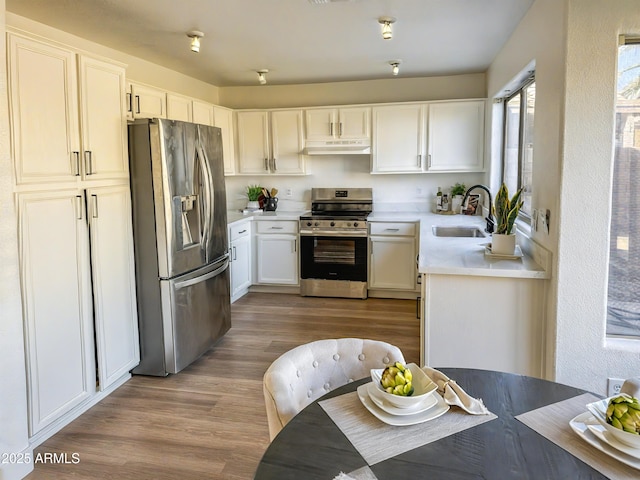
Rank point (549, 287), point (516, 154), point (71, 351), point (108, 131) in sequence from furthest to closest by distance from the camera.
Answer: point (516, 154) → point (108, 131) → point (71, 351) → point (549, 287)

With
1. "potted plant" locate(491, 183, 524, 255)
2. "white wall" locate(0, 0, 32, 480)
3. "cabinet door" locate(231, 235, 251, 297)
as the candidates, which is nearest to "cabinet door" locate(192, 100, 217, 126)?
"cabinet door" locate(231, 235, 251, 297)

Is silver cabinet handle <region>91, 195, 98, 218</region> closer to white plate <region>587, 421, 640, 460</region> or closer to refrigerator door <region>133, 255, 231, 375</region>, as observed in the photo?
refrigerator door <region>133, 255, 231, 375</region>

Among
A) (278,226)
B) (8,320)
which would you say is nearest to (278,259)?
(278,226)

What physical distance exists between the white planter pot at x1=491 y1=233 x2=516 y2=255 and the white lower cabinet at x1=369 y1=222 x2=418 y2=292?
2.14 m

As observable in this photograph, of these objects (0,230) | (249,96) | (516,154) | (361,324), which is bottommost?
(361,324)

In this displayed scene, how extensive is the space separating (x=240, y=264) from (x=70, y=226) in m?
2.60

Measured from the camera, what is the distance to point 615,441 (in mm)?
1146

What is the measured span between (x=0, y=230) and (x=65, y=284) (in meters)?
0.60

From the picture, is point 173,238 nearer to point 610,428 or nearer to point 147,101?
point 147,101

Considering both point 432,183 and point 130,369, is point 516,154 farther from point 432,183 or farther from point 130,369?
point 130,369

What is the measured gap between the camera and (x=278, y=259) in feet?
17.7

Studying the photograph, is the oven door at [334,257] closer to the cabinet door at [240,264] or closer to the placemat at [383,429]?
the cabinet door at [240,264]

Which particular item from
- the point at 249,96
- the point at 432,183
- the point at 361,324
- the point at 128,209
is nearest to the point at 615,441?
the point at 128,209

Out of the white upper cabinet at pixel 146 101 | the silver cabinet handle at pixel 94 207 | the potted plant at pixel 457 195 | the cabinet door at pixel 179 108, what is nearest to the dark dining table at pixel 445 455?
the silver cabinet handle at pixel 94 207
